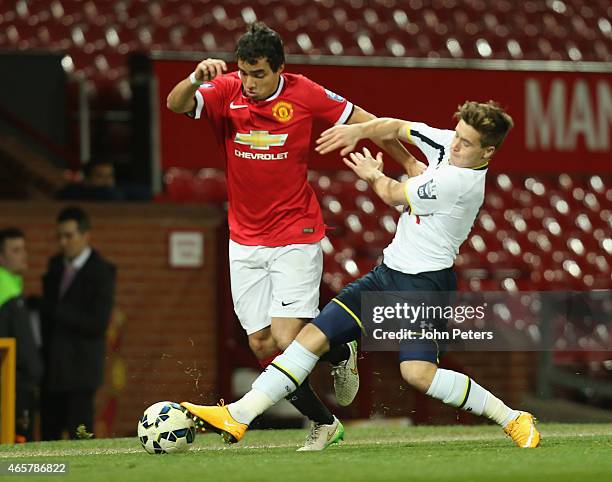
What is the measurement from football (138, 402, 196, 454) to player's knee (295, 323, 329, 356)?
0.58 m

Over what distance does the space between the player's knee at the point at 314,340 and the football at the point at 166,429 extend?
0.58 metres

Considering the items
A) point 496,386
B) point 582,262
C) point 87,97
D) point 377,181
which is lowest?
point 496,386

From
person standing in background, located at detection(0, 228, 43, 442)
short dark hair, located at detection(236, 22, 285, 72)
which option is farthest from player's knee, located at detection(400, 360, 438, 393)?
person standing in background, located at detection(0, 228, 43, 442)

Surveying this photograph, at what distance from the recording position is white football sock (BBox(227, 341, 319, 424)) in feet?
18.5

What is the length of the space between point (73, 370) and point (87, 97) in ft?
10.9

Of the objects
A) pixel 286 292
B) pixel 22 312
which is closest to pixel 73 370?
pixel 22 312

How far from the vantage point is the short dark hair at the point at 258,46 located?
5824 mm

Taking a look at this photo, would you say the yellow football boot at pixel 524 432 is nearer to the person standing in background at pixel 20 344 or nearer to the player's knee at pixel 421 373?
the player's knee at pixel 421 373

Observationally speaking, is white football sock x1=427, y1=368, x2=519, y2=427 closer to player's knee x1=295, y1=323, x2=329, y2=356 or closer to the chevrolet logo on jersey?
player's knee x1=295, y1=323, x2=329, y2=356

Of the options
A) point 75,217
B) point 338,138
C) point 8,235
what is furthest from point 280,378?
point 8,235

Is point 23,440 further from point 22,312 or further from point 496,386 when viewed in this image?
point 496,386

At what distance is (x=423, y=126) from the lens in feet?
19.8

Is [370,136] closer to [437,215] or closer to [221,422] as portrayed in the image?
[437,215]

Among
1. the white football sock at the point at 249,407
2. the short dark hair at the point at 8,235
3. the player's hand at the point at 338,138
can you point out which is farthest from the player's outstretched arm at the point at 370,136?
the short dark hair at the point at 8,235
